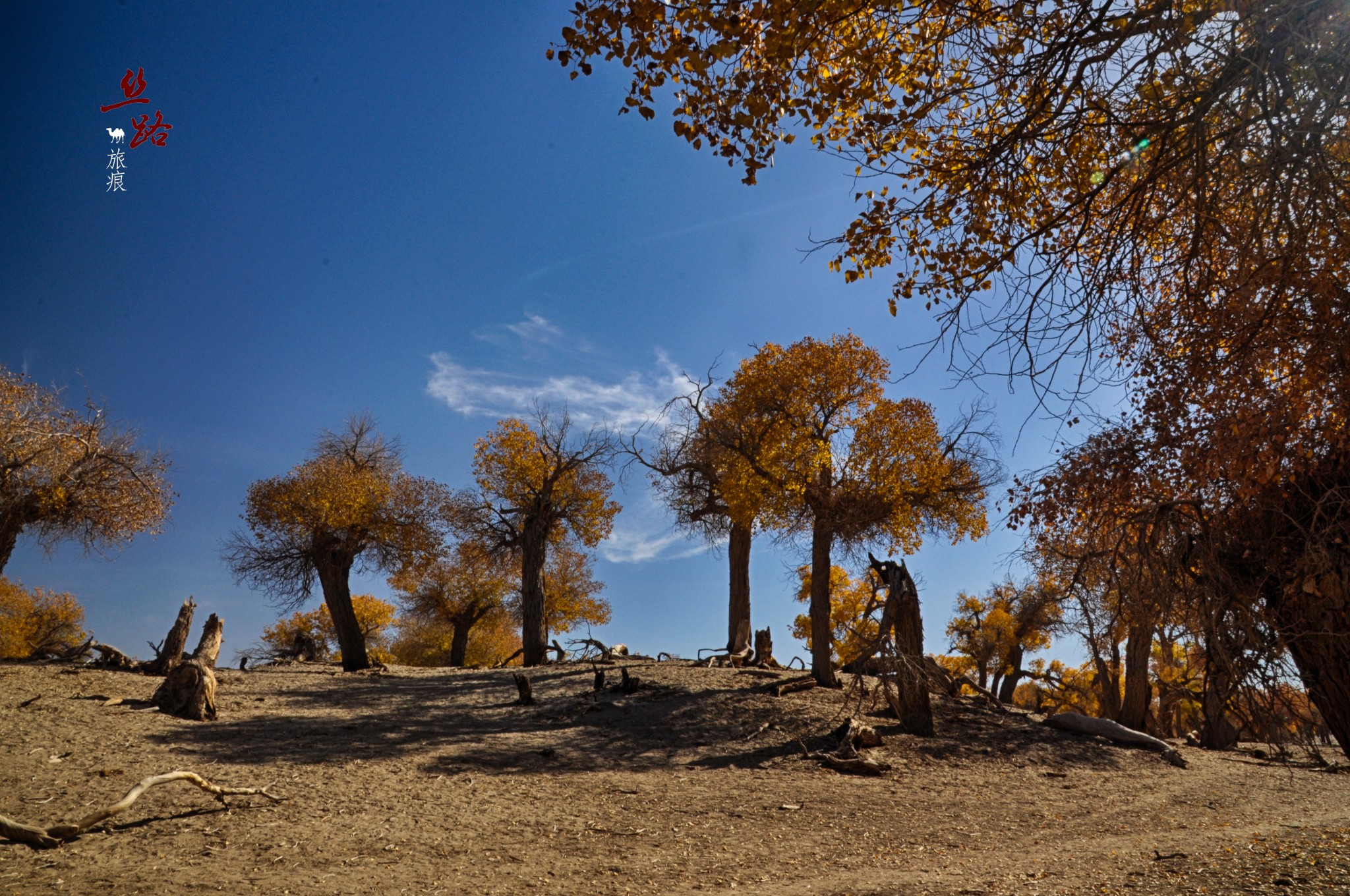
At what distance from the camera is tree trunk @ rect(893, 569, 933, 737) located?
1419cm

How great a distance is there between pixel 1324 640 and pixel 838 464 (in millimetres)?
10558

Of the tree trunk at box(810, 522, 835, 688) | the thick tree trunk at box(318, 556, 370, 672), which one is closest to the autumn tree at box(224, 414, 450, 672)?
the thick tree trunk at box(318, 556, 370, 672)

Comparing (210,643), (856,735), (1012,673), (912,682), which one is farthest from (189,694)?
(1012,673)

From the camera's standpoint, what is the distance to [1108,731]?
1574 centimetres

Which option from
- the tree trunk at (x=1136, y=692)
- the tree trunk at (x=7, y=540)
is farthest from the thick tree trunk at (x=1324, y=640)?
the tree trunk at (x=7, y=540)

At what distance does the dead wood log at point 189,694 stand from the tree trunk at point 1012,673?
31.4 meters

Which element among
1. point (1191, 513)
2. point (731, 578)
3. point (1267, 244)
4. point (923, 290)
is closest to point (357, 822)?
point (923, 290)

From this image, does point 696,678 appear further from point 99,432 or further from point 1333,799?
point 99,432

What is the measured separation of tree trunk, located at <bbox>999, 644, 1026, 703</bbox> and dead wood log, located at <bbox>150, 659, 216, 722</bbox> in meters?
31.4

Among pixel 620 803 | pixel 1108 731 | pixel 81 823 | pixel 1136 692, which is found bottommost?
pixel 620 803

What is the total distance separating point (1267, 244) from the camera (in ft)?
22.1

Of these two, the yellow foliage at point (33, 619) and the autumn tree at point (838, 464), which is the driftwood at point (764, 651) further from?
the yellow foliage at point (33, 619)

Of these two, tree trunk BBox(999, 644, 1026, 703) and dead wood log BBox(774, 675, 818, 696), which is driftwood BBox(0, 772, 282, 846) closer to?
dead wood log BBox(774, 675, 818, 696)

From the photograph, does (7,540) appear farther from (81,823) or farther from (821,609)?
(821,609)
